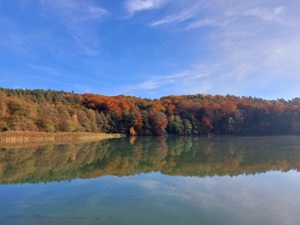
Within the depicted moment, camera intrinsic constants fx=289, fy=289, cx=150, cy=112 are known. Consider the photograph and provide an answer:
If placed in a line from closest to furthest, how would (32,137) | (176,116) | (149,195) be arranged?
(149,195) < (32,137) < (176,116)

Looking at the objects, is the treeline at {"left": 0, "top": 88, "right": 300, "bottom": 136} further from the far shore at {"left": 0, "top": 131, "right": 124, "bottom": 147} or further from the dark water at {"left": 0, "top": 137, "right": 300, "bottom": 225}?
the dark water at {"left": 0, "top": 137, "right": 300, "bottom": 225}

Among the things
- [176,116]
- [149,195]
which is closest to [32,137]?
[149,195]

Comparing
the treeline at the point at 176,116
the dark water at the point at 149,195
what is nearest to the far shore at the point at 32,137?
the treeline at the point at 176,116

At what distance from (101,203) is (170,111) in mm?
68242

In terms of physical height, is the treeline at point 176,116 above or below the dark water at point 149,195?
above

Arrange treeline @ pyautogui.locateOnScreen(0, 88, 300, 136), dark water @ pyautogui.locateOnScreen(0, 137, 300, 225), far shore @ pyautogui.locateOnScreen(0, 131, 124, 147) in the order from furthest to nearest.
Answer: treeline @ pyautogui.locateOnScreen(0, 88, 300, 136) < far shore @ pyautogui.locateOnScreen(0, 131, 124, 147) < dark water @ pyautogui.locateOnScreen(0, 137, 300, 225)

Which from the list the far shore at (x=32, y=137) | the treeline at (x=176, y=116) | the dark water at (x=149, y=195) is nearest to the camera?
the dark water at (x=149, y=195)

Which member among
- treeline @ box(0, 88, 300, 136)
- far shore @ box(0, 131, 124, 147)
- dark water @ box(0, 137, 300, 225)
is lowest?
dark water @ box(0, 137, 300, 225)

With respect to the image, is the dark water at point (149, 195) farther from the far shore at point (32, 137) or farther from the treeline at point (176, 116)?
the treeline at point (176, 116)

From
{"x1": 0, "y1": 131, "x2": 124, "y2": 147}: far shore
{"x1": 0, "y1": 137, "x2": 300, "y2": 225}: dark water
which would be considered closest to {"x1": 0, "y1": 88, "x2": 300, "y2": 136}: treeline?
{"x1": 0, "y1": 131, "x2": 124, "y2": 147}: far shore

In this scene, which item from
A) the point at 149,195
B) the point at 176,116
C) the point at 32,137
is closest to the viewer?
the point at 149,195

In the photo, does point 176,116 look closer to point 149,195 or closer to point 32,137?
point 32,137

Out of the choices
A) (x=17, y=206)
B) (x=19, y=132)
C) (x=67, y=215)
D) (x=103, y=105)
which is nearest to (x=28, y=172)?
(x=17, y=206)

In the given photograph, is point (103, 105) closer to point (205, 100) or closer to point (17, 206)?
point (205, 100)
